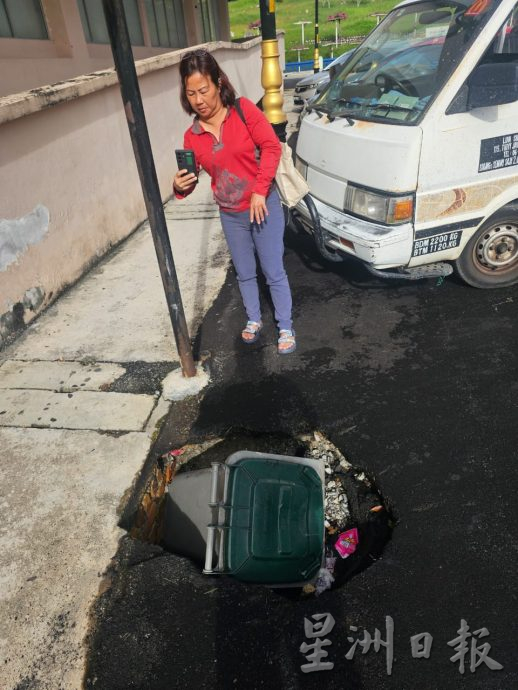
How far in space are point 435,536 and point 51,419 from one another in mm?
2551

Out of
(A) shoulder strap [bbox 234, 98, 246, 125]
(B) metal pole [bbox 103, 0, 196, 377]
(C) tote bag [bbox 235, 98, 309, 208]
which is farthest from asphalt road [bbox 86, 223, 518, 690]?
(A) shoulder strap [bbox 234, 98, 246, 125]

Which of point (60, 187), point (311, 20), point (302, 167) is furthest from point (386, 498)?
point (311, 20)

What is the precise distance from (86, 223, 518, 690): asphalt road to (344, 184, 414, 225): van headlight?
0.92m

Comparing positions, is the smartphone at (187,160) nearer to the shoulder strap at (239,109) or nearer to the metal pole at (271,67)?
the shoulder strap at (239,109)

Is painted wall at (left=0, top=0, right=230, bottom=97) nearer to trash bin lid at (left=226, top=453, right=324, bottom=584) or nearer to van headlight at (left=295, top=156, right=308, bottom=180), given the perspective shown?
van headlight at (left=295, top=156, right=308, bottom=180)

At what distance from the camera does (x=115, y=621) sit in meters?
2.14

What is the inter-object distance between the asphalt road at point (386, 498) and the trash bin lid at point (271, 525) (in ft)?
0.46

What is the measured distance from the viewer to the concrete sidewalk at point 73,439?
2164mm

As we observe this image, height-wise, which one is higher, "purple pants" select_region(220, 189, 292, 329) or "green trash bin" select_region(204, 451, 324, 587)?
"purple pants" select_region(220, 189, 292, 329)

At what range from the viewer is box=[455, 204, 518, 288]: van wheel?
380 centimetres

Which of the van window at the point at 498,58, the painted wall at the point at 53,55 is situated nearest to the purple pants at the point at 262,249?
the van window at the point at 498,58

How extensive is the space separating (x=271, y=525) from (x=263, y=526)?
1.7 inches

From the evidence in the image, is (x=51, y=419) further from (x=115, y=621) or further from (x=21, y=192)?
(x=21, y=192)

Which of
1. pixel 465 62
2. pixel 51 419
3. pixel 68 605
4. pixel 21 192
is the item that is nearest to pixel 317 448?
pixel 68 605
